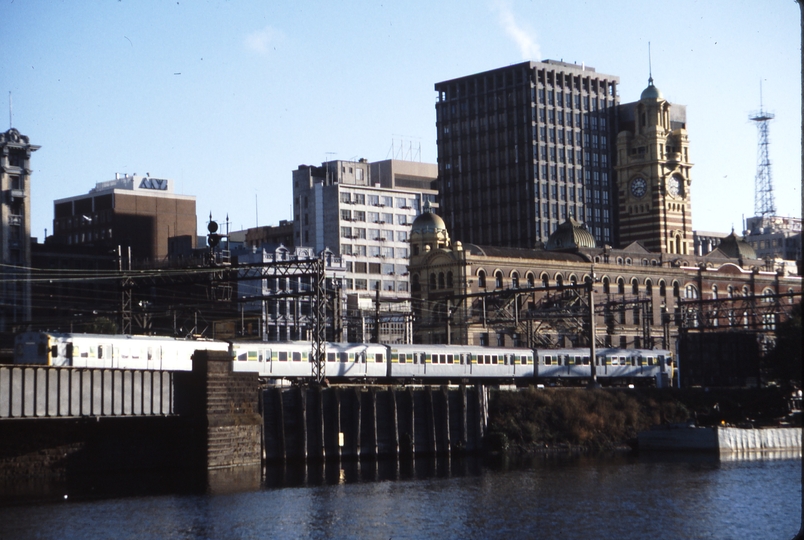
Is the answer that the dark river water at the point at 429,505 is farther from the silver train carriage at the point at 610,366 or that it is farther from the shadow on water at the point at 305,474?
the silver train carriage at the point at 610,366

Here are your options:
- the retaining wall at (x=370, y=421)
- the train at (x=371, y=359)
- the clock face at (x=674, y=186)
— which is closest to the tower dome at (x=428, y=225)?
the train at (x=371, y=359)

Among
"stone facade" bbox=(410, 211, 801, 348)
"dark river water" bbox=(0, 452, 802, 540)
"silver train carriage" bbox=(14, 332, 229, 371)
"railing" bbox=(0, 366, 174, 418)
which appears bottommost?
"dark river water" bbox=(0, 452, 802, 540)

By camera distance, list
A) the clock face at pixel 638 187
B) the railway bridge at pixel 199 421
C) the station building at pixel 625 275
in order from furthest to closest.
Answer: the clock face at pixel 638 187 < the station building at pixel 625 275 < the railway bridge at pixel 199 421

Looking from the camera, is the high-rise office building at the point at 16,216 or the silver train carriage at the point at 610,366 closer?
the silver train carriage at the point at 610,366

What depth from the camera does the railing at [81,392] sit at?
229 feet

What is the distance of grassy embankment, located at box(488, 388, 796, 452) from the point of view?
9725 centimetres

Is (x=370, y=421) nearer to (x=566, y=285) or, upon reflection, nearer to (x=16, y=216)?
(x=566, y=285)

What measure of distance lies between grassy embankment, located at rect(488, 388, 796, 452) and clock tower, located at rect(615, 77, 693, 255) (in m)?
76.3

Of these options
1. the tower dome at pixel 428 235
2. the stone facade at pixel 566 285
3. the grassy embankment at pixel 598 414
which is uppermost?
the tower dome at pixel 428 235

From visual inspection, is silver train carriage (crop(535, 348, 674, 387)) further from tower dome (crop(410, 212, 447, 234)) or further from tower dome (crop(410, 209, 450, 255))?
tower dome (crop(410, 212, 447, 234))

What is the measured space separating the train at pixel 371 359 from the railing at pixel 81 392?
245 inches

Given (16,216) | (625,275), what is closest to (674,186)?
(625,275)

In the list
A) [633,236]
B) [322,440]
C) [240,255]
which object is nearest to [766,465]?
[322,440]

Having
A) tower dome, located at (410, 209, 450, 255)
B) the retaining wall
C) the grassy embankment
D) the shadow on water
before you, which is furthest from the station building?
the shadow on water
